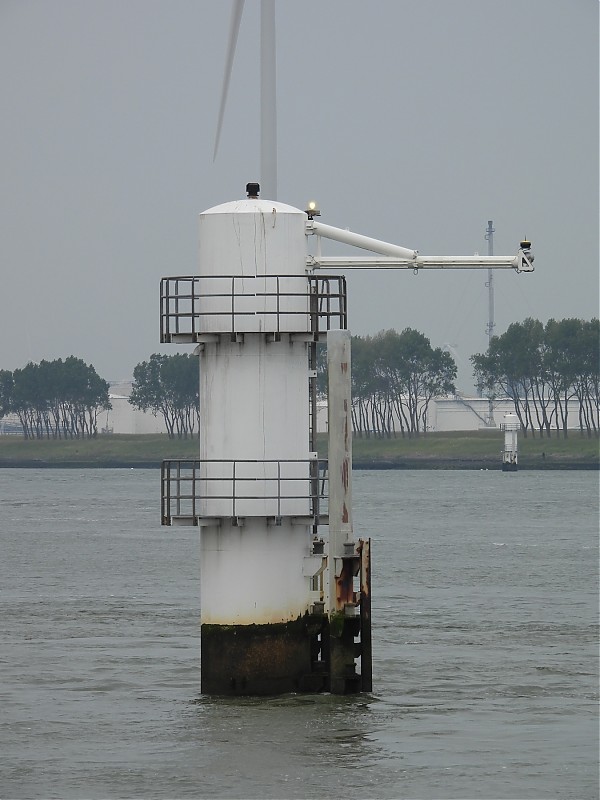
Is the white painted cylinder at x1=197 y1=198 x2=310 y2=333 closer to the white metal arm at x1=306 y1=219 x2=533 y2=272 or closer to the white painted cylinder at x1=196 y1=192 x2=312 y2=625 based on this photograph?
the white painted cylinder at x1=196 y1=192 x2=312 y2=625

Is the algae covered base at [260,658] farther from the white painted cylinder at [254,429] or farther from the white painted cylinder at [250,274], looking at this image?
the white painted cylinder at [250,274]

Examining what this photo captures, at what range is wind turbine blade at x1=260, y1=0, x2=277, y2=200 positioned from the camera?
47.9 m

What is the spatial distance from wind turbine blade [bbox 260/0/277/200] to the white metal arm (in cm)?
1071

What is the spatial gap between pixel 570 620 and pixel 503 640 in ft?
18.5

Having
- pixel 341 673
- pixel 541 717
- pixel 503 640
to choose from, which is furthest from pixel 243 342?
pixel 503 640

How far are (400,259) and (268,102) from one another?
22.5m

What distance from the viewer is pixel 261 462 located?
1172 inches

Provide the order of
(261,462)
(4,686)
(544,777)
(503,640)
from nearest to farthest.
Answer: (544,777), (261,462), (4,686), (503,640)

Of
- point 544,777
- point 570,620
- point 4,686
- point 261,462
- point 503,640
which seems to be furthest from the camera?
point 570,620

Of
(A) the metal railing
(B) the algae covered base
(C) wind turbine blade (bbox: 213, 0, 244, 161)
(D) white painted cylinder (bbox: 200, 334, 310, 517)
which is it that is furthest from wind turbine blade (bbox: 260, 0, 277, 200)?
(B) the algae covered base

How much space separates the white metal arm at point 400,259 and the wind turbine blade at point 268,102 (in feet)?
35.1

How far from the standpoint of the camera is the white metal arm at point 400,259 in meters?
33.1

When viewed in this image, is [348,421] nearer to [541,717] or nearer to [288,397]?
[288,397]

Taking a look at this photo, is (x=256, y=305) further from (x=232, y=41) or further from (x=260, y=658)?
(x=232, y=41)
